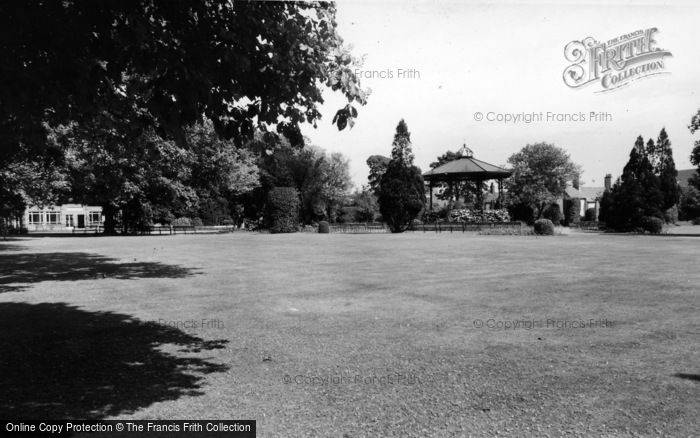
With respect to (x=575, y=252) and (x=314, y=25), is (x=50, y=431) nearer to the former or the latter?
(x=314, y=25)

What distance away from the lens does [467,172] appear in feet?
125

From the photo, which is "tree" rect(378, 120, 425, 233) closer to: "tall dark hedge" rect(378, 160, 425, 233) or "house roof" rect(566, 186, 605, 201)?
"tall dark hedge" rect(378, 160, 425, 233)

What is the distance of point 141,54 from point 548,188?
62389mm

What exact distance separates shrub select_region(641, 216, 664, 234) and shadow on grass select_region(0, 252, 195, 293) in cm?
3891

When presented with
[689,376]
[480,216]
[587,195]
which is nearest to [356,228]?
[480,216]

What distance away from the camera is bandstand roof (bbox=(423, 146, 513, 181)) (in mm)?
38219

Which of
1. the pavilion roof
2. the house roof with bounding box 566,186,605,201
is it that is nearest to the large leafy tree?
the pavilion roof

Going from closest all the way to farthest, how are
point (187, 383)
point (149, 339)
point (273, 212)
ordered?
point (187, 383)
point (149, 339)
point (273, 212)

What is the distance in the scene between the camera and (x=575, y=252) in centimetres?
1986

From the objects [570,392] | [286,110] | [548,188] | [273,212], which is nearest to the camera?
[570,392]

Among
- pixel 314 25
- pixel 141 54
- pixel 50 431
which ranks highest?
pixel 314 25

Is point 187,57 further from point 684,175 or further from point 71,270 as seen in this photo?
point 684,175

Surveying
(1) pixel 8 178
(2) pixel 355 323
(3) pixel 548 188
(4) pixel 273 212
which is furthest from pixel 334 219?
(2) pixel 355 323

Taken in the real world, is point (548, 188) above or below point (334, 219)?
above
